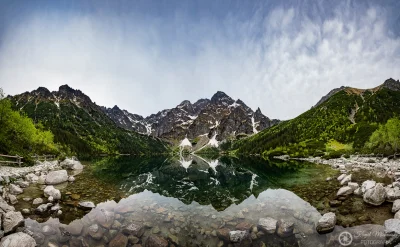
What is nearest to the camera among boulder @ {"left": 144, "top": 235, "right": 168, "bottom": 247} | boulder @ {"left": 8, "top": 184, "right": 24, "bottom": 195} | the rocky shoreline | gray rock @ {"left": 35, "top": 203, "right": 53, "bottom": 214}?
the rocky shoreline

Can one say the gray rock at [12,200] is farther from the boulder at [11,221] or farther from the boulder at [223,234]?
the boulder at [223,234]

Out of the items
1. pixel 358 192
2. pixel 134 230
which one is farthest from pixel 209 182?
pixel 134 230

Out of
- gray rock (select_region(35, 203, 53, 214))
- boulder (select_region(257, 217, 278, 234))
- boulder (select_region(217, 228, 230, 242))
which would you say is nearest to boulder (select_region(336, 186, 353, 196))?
boulder (select_region(257, 217, 278, 234))

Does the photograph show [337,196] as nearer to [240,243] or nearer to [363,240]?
[363,240]

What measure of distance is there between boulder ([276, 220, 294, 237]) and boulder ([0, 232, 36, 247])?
12.8m

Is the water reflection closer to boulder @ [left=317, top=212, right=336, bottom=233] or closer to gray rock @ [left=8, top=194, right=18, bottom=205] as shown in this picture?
boulder @ [left=317, top=212, right=336, bottom=233]

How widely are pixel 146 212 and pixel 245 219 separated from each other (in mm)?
7550

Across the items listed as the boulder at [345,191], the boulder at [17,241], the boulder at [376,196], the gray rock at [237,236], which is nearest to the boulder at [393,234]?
the boulder at [376,196]

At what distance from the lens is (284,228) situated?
1308 cm

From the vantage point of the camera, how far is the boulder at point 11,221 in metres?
11.6

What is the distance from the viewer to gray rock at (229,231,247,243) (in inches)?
461

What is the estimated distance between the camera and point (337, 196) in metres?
19.7

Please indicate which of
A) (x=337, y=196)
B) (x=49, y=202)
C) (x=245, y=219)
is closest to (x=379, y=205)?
(x=337, y=196)

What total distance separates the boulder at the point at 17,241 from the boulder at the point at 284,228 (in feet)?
42.1
